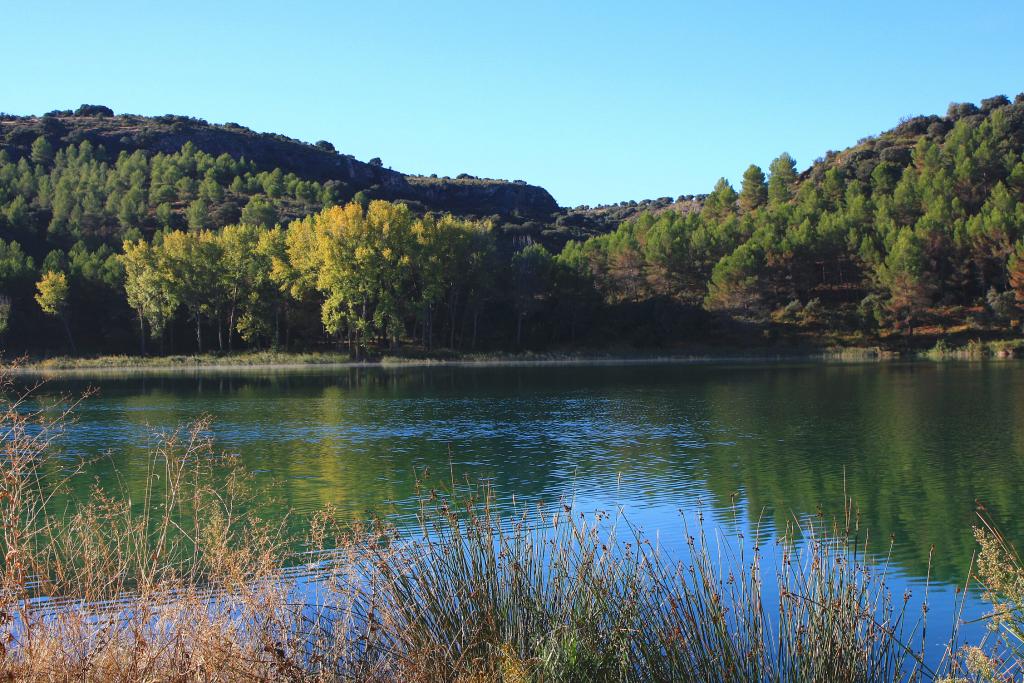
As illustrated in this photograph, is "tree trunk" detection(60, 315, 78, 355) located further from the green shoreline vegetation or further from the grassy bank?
the grassy bank

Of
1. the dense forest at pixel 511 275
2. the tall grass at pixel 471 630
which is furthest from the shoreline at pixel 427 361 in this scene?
the tall grass at pixel 471 630

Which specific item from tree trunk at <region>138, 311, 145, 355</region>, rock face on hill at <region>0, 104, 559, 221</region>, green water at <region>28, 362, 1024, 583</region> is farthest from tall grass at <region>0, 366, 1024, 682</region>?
rock face on hill at <region>0, 104, 559, 221</region>

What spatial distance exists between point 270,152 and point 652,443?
126229 mm

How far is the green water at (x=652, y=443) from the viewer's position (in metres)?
14.8

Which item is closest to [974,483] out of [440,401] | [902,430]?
[902,430]

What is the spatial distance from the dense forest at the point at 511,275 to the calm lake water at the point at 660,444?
73.0 ft

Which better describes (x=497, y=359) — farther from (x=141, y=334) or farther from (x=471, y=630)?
(x=471, y=630)

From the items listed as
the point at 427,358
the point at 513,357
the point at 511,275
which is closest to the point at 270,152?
the point at 511,275

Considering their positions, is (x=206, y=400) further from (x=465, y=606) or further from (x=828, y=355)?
(x=828, y=355)

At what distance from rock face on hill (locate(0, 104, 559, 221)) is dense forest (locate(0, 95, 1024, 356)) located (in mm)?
34947

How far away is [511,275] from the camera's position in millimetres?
72062

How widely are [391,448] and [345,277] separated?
4249 cm

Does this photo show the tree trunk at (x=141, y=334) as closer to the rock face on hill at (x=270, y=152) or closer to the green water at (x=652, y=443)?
the green water at (x=652, y=443)

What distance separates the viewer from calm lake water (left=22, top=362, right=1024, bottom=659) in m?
14.4
